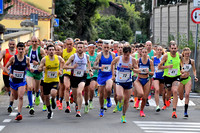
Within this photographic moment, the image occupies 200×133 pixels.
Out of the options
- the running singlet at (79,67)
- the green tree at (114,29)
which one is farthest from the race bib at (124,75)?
the green tree at (114,29)

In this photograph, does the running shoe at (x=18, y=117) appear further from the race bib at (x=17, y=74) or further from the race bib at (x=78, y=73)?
the race bib at (x=78, y=73)

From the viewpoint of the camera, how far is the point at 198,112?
15.6 metres

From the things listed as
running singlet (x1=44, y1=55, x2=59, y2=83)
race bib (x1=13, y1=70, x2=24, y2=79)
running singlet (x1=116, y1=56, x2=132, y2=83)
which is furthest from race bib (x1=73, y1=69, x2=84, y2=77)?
race bib (x1=13, y1=70, x2=24, y2=79)

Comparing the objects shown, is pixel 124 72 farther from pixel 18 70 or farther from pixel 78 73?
pixel 18 70

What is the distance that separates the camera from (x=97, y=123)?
1246cm

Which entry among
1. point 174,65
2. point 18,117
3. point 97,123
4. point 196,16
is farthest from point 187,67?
point 196,16

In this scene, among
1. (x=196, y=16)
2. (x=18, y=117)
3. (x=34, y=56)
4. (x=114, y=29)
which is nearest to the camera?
(x=18, y=117)

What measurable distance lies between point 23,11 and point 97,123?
1207 inches

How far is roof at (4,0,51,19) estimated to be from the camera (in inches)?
1585

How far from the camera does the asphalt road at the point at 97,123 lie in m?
11.3

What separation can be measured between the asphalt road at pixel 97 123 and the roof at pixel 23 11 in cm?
2536

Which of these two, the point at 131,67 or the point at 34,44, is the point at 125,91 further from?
the point at 34,44

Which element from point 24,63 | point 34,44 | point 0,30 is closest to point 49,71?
point 24,63

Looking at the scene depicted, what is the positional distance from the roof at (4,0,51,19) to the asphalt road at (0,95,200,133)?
25365 mm
